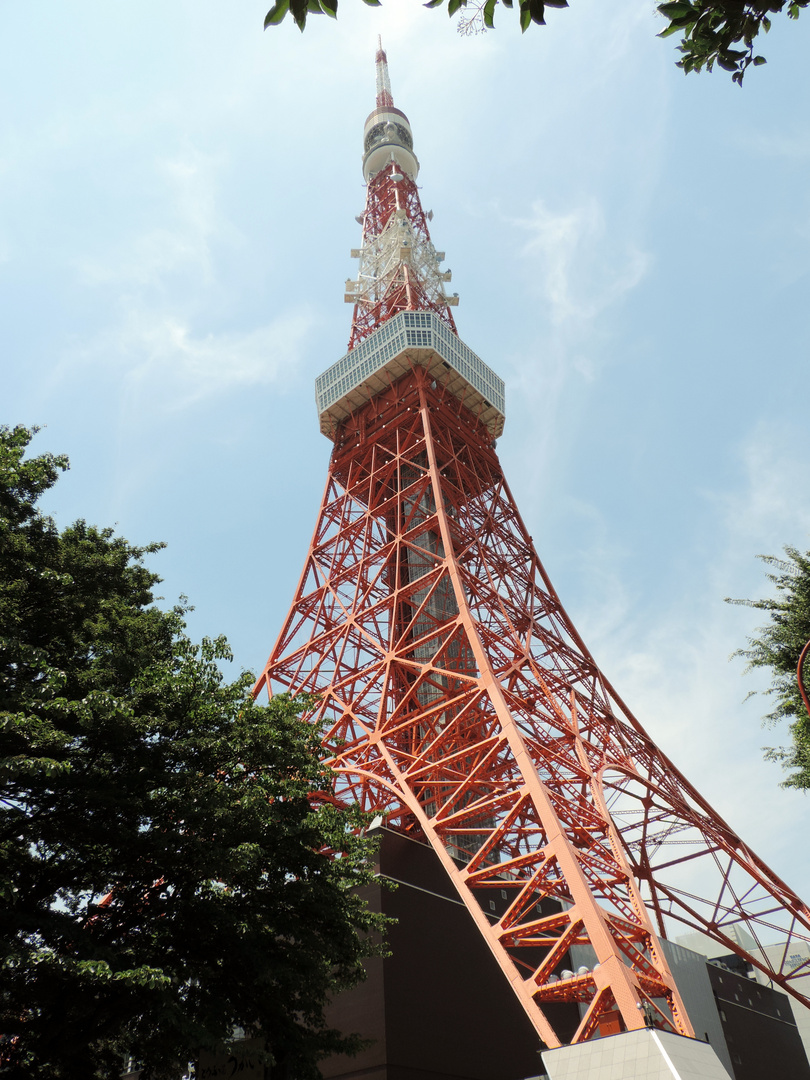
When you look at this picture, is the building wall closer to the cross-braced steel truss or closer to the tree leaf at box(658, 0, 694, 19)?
the cross-braced steel truss

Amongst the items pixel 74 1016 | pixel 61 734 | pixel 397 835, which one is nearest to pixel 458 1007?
pixel 397 835

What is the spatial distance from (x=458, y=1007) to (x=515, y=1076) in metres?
1.88

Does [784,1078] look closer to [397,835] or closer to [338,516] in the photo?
[397,835]

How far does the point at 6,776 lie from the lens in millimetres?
7691

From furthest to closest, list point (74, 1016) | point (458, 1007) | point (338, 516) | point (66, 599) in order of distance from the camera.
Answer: point (338, 516) → point (458, 1007) → point (66, 599) → point (74, 1016)

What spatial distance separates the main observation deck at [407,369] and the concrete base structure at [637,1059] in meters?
21.6

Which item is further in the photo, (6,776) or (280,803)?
(280,803)

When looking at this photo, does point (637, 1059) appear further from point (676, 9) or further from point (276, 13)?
point (276, 13)

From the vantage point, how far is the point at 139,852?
351 inches

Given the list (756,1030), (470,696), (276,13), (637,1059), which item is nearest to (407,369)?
(470,696)

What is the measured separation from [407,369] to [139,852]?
69.8 feet

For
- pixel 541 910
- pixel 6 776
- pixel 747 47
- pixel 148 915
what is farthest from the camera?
pixel 541 910

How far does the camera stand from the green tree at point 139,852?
27.8ft

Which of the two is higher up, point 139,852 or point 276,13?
point 276,13
